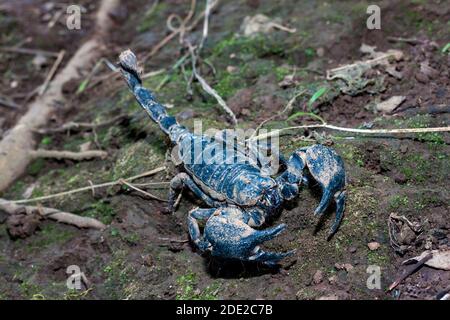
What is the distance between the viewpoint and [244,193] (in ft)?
11.0

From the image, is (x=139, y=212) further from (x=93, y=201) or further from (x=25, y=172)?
(x=25, y=172)

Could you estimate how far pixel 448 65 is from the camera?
4270 mm

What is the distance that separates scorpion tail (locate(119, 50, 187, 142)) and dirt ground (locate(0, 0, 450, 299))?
23 cm

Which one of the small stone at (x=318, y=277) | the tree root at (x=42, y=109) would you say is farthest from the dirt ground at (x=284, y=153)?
the tree root at (x=42, y=109)

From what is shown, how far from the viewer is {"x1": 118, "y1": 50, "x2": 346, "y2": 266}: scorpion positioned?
3.09 metres

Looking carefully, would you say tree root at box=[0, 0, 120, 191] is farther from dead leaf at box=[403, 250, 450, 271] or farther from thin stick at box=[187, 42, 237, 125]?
dead leaf at box=[403, 250, 450, 271]

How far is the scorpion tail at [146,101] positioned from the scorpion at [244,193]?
336 millimetres

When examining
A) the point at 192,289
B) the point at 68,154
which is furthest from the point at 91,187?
the point at 192,289

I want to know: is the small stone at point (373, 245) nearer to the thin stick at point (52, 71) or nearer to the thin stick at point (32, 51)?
the thin stick at point (52, 71)

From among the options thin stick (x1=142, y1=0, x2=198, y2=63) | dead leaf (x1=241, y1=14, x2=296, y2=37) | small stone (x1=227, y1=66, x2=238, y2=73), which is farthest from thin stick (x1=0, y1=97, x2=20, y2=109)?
dead leaf (x1=241, y1=14, x2=296, y2=37)

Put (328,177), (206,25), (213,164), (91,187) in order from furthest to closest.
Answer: (206,25) → (91,187) → (213,164) → (328,177)

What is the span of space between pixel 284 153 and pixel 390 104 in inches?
39.1

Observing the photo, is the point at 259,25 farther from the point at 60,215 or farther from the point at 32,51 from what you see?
the point at 32,51

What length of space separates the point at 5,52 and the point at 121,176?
337cm
